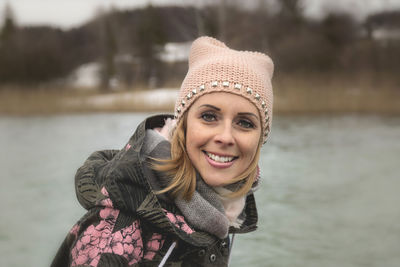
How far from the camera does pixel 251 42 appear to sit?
13227 mm

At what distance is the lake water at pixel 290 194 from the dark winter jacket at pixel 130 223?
69.9 inches

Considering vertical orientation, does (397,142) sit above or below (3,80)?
below

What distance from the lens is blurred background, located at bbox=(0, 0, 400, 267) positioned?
385 cm

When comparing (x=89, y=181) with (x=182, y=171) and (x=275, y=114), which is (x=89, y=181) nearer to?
(x=182, y=171)

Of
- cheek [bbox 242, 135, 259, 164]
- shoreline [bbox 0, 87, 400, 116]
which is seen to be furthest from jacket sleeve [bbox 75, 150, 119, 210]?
shoreline [bbox 0, 87, 400, 116]

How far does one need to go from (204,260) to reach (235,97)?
1.74 feet

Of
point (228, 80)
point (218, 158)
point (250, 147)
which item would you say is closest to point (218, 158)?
point (218, 158)

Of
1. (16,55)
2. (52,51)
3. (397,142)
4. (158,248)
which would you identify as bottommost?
(158,248)

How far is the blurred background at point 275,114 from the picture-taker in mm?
3854

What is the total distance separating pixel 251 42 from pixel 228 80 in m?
12.0

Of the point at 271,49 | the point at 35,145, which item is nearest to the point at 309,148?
the point at 35,145

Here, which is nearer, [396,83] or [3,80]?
[3,80]

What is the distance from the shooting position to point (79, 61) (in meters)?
14.9

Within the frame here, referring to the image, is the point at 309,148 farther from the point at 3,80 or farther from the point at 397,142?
the point at 3,80
